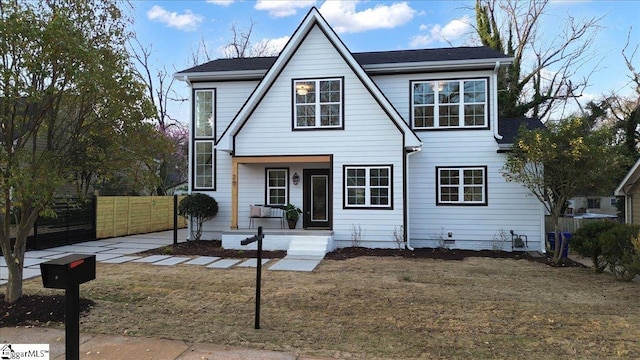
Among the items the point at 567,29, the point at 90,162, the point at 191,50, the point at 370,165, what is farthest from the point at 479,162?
the point at 191,50

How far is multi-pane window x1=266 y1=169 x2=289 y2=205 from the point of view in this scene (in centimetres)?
1366

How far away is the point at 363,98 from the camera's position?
478 inches

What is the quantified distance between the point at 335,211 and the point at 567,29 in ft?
71.4

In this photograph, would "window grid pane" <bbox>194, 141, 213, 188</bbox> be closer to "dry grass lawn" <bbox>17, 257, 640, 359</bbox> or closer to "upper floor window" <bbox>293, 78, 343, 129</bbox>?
"upper floor window" <bbox>293, 78, 343, 129</bbox>

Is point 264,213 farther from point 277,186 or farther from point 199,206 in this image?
point 199,206

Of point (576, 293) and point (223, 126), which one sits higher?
point (223, 126)

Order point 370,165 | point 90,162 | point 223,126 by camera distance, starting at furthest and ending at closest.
Answer: point 223,126 → point 370,165 → point 90,162

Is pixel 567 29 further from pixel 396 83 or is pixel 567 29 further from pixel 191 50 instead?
pixel 191 50

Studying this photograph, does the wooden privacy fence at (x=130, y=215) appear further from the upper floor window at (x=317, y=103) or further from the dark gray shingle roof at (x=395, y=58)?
the upper floor window at (x=317, y=103)

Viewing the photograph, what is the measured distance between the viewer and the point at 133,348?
4172 millimetres

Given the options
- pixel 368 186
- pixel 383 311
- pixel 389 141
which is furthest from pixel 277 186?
pixel 383 311

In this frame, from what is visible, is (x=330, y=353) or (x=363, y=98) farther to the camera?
(x=363, y=98)

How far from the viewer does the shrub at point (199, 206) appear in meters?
12.9

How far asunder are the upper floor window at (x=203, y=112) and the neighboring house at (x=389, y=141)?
1755mm
